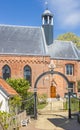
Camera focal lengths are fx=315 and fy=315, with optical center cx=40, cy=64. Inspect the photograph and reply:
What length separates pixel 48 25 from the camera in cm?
5078

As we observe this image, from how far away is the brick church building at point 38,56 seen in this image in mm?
46281

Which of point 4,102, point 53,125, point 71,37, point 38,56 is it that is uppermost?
point 71,37

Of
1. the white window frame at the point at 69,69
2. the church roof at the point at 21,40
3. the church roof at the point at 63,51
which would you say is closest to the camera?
the church roof at the point at 21,40

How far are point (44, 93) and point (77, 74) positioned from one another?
7.25 m

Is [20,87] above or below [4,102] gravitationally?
above

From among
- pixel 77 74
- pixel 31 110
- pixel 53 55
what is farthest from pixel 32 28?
pixel 31 110

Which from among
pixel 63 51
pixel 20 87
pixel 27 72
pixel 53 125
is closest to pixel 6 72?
pixel 27 72

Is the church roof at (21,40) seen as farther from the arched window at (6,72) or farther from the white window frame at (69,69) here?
the white window frame at (69,69)

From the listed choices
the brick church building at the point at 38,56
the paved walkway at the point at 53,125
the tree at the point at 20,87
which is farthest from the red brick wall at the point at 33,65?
the paved walkway at the point at 53,125

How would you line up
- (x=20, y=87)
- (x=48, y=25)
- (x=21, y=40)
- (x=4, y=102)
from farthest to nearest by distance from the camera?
(x=48, y=25), (x=21, y=40), (x=20, y=87), (x=4, y=102)

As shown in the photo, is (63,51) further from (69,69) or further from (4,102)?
(4,102)

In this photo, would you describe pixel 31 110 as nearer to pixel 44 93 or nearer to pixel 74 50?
pixel 44 93

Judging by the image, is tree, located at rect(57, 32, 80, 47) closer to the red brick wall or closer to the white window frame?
the white window frame

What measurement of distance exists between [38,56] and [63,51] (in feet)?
17.3
